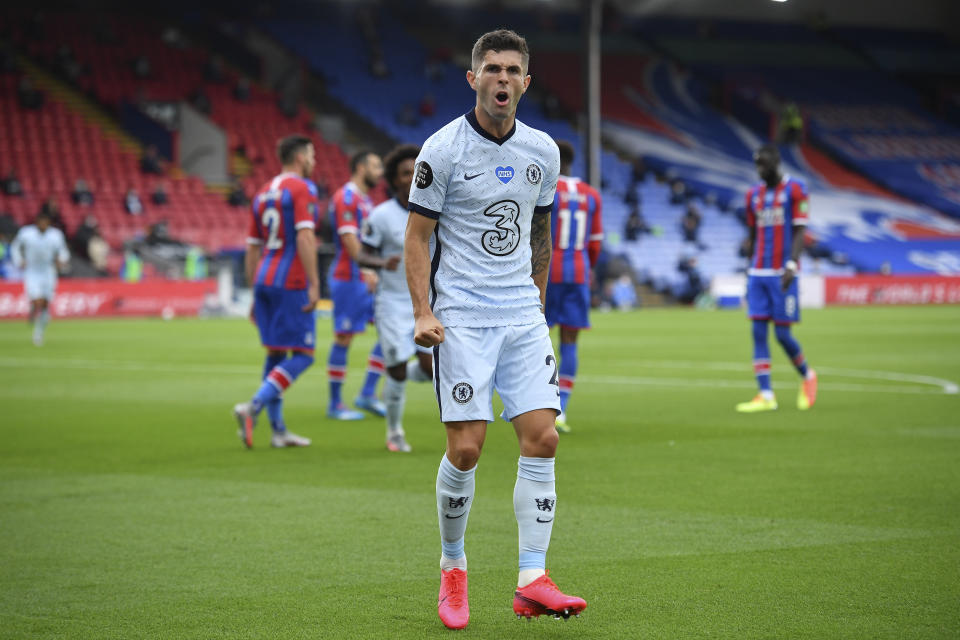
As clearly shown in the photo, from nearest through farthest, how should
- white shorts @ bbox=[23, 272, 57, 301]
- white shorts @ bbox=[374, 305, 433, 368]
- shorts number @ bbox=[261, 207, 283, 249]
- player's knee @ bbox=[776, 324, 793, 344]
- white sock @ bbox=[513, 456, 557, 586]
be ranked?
1. white sock @ bbox=[513, 456, 557, 586]
2. white shorts @ bbox=[374, 305, 433, 368]
3. shorts number @ bbox=[261, 207, 283, 249]
4. player's knee @ bbox=[776, 324, 793, 344]
5. white shorts @ bbox=[23, 272, 57, 301]

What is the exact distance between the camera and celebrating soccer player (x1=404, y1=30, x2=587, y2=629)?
15.3 ft

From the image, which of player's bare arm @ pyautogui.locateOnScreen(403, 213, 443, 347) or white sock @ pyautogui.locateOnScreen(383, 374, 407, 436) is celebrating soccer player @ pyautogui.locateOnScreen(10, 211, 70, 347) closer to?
white sock @ pyautogui.locateOnScreen(383, 374, 407, 436)

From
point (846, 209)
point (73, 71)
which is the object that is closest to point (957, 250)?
point (846, 209)

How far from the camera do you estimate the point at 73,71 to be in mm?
40938

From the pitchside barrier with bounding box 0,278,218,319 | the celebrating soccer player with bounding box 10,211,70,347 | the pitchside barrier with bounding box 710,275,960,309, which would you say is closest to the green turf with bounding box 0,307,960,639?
the celebrating soccer player with bounding box 10,211,70,347

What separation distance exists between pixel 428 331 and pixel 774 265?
7944mm

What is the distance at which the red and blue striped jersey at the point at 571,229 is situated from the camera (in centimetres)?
1044

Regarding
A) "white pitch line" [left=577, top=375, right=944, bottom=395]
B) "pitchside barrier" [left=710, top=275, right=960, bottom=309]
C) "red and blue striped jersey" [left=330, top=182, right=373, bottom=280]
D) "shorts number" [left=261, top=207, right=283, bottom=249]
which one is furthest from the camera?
"pitchside barrier" [left=710, top=275, right=960, bottom=309]

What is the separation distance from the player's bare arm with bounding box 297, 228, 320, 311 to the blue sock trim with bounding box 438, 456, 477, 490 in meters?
4.65

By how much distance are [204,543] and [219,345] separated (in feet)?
53.3

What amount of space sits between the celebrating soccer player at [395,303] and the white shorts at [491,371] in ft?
13.4

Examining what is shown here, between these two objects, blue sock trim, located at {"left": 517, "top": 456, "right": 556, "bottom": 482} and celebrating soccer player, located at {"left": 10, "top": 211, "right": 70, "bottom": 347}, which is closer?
blue sock trim, located at {"left": 517, "top": 456, "right": 556, "bottom": 482}

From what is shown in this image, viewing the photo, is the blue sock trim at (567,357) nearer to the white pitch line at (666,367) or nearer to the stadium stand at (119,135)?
the white pitch line at (666,367)

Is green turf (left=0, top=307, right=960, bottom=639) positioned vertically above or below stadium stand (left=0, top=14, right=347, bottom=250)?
below
